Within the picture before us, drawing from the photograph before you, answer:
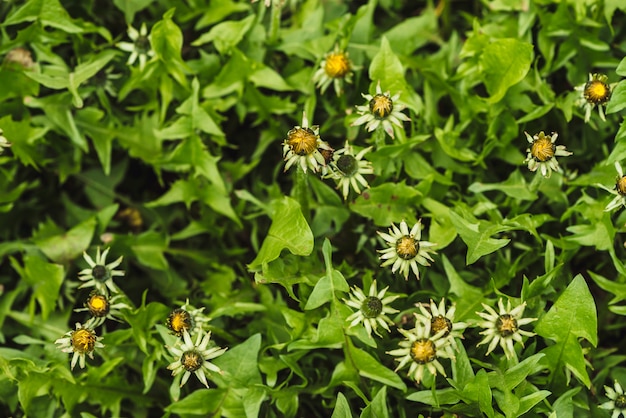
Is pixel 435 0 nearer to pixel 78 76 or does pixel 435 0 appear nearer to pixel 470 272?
pixel 470 272

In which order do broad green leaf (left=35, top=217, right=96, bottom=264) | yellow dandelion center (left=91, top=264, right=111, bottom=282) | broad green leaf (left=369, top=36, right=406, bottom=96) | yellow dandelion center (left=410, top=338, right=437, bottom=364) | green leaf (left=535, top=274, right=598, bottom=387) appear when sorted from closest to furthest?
yellow dandelion center (left=410, top=338, right=437, bottom=364)
green leaf (left=535, top=274, right=598, bottom=387)
yellow dandelion center (left=91, top=264, right=111, bottom=282)
broad green leaf (left=369, top=36, right=406, bottom=96)
broad green leaf (left=35, top=217, right=96, bottom=264)

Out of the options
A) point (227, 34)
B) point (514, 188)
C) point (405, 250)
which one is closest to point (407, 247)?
point (405, 250)

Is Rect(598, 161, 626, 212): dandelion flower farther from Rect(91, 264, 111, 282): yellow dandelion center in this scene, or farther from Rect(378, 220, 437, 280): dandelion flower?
Rect(91, 264, 111, 282): yellow dandelion center

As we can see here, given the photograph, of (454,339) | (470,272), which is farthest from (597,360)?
(454,339)

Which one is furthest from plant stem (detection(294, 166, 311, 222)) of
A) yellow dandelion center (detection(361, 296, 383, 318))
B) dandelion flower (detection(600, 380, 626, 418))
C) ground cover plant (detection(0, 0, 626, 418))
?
dandelion flower (detection(600, 380, 626, 418))

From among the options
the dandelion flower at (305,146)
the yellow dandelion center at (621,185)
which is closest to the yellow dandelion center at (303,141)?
the dandelion flower at (305,146)

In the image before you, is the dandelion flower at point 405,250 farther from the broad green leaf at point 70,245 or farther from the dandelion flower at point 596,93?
the broad green leaf at point 70,245
